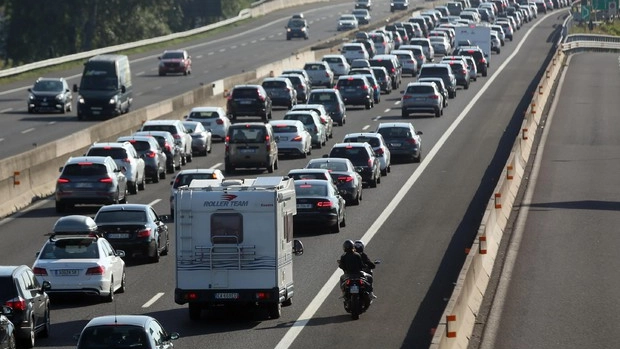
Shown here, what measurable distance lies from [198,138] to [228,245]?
31258 millimetres

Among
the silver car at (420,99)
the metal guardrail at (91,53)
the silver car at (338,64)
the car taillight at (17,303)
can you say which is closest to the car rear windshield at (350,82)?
the silver car at (420,99)

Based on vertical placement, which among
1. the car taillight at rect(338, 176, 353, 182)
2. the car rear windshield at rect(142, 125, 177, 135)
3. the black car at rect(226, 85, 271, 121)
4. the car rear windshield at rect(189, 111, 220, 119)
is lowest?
the black car at rect(226, 85, 271, 121)

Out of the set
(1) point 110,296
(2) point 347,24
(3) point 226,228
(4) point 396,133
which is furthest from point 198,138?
(2) point 347,24

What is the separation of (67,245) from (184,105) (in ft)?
138

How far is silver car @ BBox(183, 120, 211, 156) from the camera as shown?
58.5m

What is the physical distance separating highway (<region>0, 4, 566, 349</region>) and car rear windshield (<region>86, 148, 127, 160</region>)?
121cm

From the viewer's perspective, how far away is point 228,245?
27.5m

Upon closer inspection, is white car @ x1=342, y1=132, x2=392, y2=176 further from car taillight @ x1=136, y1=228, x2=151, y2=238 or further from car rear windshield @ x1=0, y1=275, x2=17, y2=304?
car rear windshield @ x1=0, y1=275, x2=17, y2=304

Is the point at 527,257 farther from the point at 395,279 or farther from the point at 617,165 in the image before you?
the point at 617,165

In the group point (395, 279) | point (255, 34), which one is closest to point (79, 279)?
point (395, 279)

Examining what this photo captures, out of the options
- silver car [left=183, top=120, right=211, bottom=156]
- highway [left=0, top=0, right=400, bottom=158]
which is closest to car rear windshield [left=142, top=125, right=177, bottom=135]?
silver car [left=183, top=120, right=211, bottom=156]

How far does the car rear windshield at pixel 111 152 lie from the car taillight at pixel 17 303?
22395 millimetres

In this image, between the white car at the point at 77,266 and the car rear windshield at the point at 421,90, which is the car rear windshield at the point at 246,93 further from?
the white car at the point at 77,266

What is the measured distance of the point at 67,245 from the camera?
29453 millimetres
